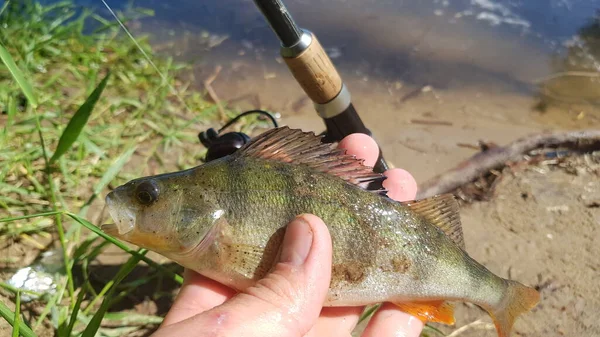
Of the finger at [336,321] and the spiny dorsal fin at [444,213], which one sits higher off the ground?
the spiny dorsal fin at [444,213]

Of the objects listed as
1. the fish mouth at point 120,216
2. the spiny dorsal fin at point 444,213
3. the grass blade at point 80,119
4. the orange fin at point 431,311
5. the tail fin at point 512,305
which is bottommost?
the tail fin at point 512,305

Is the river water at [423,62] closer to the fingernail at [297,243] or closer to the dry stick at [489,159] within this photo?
the dry stick at [489,159]

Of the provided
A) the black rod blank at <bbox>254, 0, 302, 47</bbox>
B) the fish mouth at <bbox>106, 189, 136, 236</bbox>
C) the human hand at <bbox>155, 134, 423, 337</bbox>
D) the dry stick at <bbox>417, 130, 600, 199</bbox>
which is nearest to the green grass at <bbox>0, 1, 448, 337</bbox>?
the fish mouth at <bbox>106, 189, 136, 236</bbox>

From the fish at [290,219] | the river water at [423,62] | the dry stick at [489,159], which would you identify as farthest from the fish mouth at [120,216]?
the river water at [423,62]

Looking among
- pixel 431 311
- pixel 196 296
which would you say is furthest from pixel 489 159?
pixel 196 296

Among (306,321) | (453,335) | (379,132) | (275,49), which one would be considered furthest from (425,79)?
(306,321)

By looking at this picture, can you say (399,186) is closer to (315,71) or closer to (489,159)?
(315,71)
